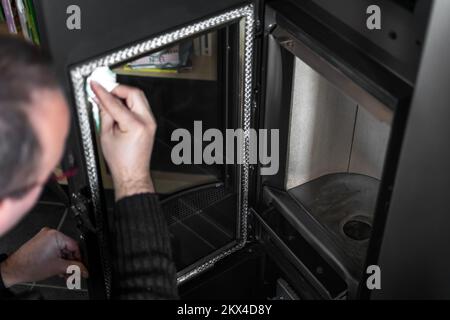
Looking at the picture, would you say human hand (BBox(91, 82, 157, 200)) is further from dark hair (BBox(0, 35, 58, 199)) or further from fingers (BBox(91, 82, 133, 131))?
dark hair (BBox(0, 35, 58, 199))

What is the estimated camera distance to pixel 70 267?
3.48 ft

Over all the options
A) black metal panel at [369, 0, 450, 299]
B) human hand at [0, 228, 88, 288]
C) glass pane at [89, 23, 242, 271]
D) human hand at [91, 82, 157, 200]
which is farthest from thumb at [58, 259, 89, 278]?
black metal panel at [369, 0, 450, 299]

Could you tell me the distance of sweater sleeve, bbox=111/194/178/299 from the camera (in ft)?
2.71

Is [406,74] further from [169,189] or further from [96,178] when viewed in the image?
[169,189]

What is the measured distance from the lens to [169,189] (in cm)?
137

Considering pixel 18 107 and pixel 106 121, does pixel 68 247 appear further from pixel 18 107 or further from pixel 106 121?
pixel 18 107

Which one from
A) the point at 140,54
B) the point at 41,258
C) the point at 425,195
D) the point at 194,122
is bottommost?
the point at 41,258

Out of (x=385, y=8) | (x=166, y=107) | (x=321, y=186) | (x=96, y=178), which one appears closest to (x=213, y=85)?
(x=166, y=107)

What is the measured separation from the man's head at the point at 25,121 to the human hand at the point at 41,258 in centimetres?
42

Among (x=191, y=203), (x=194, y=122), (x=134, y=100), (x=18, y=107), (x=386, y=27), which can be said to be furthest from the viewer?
(x=194, y=122)

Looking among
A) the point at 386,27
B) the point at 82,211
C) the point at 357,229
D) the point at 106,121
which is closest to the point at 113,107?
the point at 106,121

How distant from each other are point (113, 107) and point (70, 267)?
0.38 meters

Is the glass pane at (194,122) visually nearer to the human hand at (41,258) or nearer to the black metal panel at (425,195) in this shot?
the human hand at (41,258)

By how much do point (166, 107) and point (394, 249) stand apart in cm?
73
